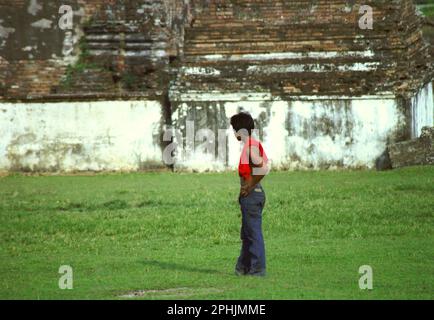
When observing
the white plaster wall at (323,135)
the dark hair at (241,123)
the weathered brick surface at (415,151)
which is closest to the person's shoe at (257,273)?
the dark hair at (241,123)

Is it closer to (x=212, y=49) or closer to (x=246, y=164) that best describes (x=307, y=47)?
(x=212, y=49)

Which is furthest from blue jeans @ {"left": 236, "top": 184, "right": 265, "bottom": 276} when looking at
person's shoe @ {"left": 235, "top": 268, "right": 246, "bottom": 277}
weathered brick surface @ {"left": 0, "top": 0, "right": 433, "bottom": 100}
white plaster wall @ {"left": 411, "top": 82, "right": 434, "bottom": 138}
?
white plaster wall @ {"left": 411, "top": 82, "right": 434, "bottom": 138}

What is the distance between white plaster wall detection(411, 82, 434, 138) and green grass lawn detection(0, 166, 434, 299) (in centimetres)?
230

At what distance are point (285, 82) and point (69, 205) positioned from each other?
7269 millimetres

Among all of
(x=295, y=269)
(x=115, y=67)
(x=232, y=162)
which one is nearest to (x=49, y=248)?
(x=295, y=269)

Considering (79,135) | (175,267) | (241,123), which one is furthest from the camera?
(79,135)

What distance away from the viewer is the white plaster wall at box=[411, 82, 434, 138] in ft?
75.3

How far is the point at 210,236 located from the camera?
1419 centimetres

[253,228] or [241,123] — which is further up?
[241,123]

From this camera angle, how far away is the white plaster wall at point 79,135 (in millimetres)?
23172

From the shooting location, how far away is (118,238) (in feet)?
46.8

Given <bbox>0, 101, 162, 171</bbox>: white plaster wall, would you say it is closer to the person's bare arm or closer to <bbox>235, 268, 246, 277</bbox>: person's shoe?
<bbox>235, 268, 246, 277</bbox>: person's shoe

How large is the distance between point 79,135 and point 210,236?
9656 mm

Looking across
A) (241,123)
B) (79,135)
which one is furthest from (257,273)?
(79,135)
